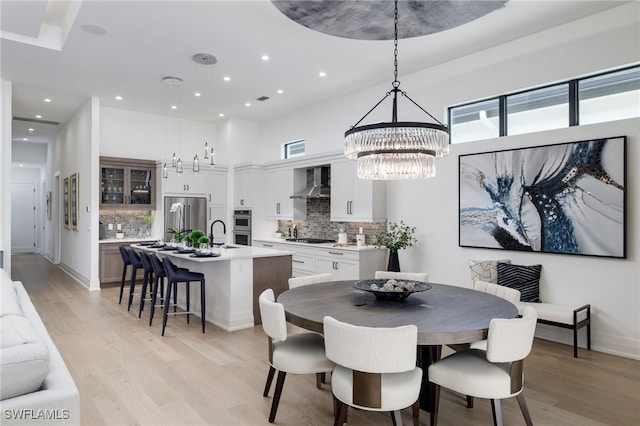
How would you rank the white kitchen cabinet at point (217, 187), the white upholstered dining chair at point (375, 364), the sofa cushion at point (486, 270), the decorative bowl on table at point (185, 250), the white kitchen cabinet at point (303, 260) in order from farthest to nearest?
the white kitchen cabinet at point (217, 187), the white kitchen cabinet at point (303, 260), the decorative bowl on table at point (185, 250), the sofa cushion at point (486, 270), the white upholstered dining chair at point (375, 364)

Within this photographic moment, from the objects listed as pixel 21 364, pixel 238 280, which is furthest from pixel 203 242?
pixel 21 364

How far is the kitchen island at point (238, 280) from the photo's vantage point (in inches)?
184

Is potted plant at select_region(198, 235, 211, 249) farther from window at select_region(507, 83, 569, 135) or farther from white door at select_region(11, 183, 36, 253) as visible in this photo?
white door at select_region(11, 183, 36, 253)

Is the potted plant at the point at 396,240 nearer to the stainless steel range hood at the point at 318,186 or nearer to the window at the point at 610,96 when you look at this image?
the stainless steel range hood at the point at 318,186

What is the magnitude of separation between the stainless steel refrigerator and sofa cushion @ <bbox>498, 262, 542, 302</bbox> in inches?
231

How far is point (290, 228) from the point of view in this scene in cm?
791

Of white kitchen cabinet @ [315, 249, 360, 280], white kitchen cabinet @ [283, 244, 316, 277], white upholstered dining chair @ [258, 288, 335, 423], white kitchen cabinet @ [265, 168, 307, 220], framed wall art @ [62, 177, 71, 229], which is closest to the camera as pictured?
white upholstered dining chair @ [258, 288, 335, 423]

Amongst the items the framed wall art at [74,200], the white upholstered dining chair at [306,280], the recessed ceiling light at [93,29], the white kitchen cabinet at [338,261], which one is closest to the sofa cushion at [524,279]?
the white kitchen cabinet at [338,261]

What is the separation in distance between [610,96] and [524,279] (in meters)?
2.07

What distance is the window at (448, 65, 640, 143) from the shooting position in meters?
3.99

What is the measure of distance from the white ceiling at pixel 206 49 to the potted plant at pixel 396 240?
224 cm

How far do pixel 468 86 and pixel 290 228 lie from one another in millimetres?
4203

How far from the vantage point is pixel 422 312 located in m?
2.52

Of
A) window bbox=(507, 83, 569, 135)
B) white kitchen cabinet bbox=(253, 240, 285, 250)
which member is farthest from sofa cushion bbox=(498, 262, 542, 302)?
white kitchen cabinet bbox=(253, 240, 285, 250)
